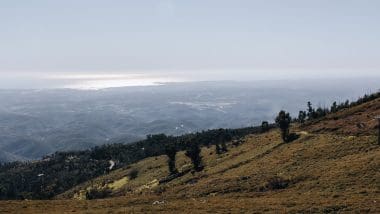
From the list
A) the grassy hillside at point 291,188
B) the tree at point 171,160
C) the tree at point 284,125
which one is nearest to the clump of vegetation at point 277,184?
the grassy hillside at point 291,188

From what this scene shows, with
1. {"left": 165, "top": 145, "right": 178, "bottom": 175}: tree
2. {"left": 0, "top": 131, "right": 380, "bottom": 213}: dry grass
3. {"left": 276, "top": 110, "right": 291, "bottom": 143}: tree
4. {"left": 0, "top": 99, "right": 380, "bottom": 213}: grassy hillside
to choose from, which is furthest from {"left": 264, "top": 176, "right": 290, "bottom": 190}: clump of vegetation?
{"left": 165, "top": 145, "right": 178, "bottom": 175}: tree

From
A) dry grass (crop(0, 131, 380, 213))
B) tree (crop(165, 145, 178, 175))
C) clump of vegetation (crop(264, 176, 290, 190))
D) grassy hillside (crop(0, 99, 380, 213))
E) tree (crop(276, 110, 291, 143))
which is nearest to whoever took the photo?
dry grass (crop(0, 131, 380, 213))

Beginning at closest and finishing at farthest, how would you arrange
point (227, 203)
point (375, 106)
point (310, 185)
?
point (227, 203) < point (310, 185) < point (375, 106)

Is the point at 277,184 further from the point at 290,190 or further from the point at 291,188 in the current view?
the point at 290,190

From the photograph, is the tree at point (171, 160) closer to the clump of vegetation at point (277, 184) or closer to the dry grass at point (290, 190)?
the dry grass at point (290, 190)

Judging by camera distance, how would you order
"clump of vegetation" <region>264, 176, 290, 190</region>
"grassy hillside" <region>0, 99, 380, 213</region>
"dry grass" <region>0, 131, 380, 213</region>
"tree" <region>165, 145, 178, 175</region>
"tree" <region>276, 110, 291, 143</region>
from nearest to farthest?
"dry grass" <region>0, 131, 380, 213</region>
"grassy hillside" <region>0, 99, 380, 213</region>
"clump of vegetation" <region>264, 176, 290, 190</region>
"tree" <region>276, 110, 291, 143</region>
"tree" <region>165, 145, 178, 175</region>

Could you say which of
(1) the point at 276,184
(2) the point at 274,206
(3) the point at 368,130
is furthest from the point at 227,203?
(3) the point at 368,130

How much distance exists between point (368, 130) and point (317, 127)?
71.3 feet

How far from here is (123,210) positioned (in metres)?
62.8

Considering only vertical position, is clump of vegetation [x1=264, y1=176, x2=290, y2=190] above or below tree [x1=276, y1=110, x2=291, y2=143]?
below

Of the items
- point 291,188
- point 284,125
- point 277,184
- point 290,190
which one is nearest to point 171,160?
point 284,125

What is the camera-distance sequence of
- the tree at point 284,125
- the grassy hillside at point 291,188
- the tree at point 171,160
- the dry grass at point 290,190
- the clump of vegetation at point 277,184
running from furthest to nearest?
the tree at point 171,160
the tree at point 284,125
the clump of vegetation at point 277,184
the grassy hillside at point 291,188
the dry grass at point 290,190

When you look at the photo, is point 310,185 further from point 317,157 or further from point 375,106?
point 375,106

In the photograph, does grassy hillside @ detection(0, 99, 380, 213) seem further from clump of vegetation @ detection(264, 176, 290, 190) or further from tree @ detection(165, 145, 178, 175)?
tree @ detection(165, 145, 178, 175)
